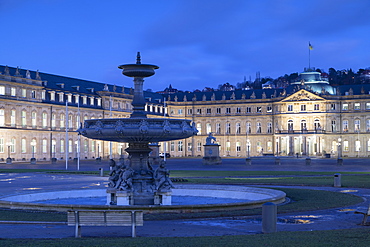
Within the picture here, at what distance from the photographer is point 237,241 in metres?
13.1

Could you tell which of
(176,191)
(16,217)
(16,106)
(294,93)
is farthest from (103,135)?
(294,93)

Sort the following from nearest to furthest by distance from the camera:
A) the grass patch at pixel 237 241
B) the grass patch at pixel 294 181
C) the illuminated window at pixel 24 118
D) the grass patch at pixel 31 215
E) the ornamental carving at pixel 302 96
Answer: the grass patch at pixel 237 241 < the grass patch at pixel 31 215 < the grass patch at pixel 294 181 < the illuminated window at pixel 24 118 < the ornamental carving at pixel 302 96

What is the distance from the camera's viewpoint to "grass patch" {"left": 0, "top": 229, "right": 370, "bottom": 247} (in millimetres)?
12641

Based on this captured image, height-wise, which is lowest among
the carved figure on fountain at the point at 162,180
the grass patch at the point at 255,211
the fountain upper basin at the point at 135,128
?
the grass patch at the point at 255,211

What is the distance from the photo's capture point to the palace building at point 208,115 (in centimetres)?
9756

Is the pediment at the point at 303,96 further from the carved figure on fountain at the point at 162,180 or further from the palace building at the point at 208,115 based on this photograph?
the carved figure on fountain at the point at 162,180

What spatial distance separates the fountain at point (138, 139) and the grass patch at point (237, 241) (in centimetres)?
822

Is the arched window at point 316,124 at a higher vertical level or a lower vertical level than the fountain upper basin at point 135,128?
higher

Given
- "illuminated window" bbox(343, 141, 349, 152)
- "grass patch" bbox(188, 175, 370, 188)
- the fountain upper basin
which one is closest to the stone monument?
"grass patch" bbox(188, 175, 370, 188)

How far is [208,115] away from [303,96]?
24.8 m

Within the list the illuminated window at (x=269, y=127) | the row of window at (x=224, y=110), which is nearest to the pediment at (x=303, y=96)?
the row of window at (x=224, y=110)

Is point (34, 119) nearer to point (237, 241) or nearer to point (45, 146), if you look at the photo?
point (45, 146)

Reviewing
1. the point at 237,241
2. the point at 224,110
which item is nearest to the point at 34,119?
the point at 224,110

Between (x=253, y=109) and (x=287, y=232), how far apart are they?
125550mm
